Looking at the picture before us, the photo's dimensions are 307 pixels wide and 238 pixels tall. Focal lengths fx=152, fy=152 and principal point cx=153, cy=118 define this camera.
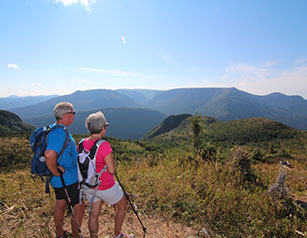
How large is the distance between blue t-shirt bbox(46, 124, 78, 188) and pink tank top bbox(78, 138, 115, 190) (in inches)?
12.1

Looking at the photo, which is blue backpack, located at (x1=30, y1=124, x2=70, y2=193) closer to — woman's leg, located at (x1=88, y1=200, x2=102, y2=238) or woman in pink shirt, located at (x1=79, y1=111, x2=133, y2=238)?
woman in pink shirt, located at (x1=79, y1=111, x2=133, y2=238)

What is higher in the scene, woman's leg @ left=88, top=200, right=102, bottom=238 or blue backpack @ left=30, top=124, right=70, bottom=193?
blue backpack @ left=30, top=124, right=70, bottom=193

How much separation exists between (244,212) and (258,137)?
60.8m

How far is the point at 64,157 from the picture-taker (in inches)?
88.3

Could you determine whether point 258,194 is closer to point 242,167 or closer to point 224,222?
point 242,167

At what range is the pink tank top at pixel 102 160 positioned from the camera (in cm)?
205

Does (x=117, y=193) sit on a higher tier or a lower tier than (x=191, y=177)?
higher

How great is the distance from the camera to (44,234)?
217 cm

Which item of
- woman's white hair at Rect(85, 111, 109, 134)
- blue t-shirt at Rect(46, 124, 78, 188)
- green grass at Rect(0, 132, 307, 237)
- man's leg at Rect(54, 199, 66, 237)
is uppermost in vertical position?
woman's white hair at Rect(85, 111, 109, 134)

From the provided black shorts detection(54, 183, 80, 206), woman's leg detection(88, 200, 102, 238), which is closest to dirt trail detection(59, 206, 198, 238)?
woman's leg detection(88, 200, 102, 238)

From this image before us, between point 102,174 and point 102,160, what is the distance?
22 cm

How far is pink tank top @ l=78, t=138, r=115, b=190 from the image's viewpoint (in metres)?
2.05

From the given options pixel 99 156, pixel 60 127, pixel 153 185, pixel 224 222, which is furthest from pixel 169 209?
pixel 60 127

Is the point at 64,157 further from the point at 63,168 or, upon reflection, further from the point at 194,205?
the point at 194,205
